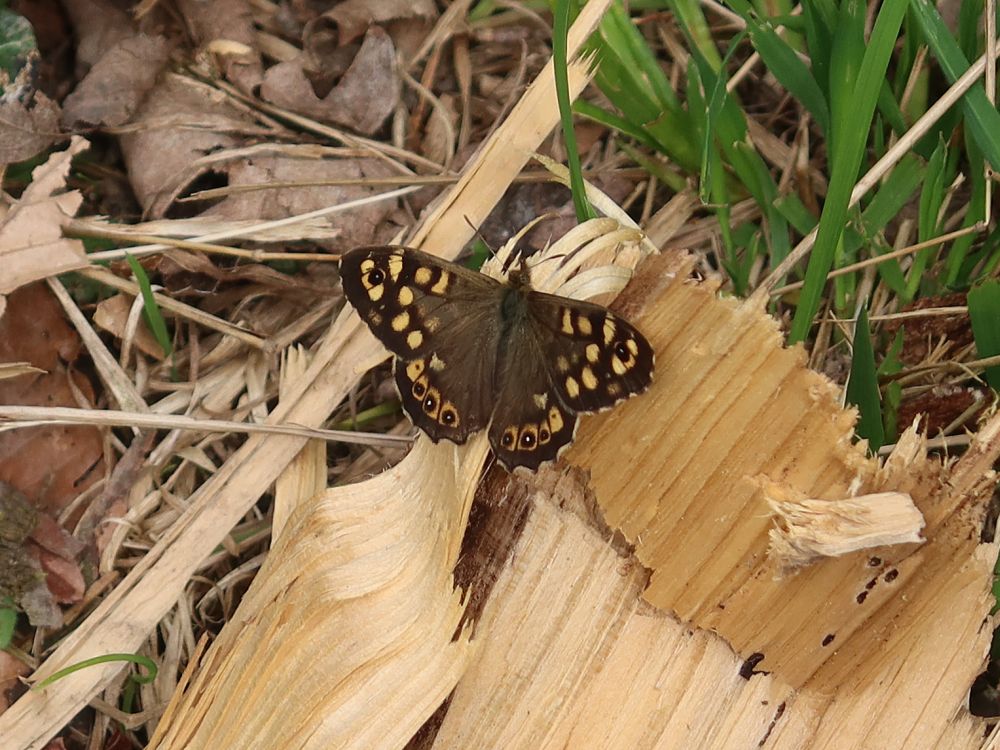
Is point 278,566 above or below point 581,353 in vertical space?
below

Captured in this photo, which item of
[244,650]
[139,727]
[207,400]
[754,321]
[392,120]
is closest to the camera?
[754,321]

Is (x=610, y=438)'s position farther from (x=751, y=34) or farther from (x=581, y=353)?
(x=751, y=34)

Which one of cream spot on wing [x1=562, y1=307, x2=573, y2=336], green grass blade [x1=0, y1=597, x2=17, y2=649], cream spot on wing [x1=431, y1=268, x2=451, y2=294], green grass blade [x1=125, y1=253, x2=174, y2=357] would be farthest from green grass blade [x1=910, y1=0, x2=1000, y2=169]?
green grass blade [x1=0, y1=597, x2=17, y2=649]

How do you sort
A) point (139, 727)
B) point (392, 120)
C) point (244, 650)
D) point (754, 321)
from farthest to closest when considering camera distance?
point (392, 120)
point (139, 727)
point (244, 650)
point (754, 321)

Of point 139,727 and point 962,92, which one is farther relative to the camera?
point 139,727

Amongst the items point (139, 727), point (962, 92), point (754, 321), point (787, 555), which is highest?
point (962, 92)

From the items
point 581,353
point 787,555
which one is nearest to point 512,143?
point 581,353

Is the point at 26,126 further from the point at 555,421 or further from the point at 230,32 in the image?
the point at 555,421
